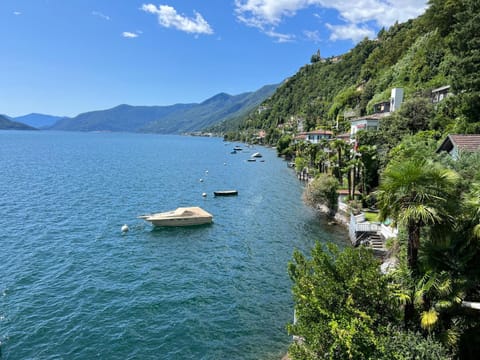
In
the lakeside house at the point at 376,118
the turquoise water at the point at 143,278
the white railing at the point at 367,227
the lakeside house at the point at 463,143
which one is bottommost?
the turquoise water at the point at 143,278

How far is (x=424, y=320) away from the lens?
10.6 metres

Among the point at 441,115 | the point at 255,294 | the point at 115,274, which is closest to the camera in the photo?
the point at 255,294

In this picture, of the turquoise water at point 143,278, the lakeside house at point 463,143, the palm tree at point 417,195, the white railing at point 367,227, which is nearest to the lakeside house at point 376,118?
the turquoise water at point 143,278

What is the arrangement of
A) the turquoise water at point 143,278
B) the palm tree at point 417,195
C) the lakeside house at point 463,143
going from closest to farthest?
the palm tree at point 417,195 → the turquoise water at point 143,278 → the lakeside house at point 463,143

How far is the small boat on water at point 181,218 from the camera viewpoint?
36562 mm

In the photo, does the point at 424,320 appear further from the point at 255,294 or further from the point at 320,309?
the point at 255,294

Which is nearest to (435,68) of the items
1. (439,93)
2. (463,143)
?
(439,93)

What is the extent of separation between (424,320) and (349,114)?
106m

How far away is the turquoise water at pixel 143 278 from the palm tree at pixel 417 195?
32.6 ft

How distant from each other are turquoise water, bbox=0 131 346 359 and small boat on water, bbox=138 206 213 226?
105cm

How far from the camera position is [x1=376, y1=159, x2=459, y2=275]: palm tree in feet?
34.0

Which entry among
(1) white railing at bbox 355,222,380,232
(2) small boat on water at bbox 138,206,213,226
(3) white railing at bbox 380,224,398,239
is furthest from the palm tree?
(2) small boat on water at bbox 138,206,213,226

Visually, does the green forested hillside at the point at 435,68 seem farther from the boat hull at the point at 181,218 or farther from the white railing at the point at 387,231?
the boat hull at the point at 181,218

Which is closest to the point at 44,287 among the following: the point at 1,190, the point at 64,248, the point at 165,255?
the point at 64,248
